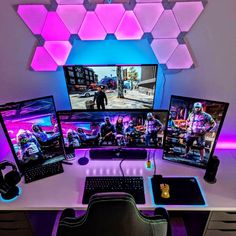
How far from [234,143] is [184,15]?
120cm

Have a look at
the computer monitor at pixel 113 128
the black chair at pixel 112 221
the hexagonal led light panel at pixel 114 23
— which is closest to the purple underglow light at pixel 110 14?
the hexagonal led light panel at pixel 114 23

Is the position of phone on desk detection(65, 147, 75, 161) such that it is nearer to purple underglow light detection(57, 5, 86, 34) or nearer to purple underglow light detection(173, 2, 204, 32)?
purple underglow light detection(57, 5, 86, 34)

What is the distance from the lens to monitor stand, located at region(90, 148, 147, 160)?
80.4 inches

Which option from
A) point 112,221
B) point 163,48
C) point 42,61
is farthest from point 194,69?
point 112,221

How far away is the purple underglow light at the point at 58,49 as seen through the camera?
183cm

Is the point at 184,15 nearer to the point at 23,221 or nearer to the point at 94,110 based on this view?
the point at 94,110

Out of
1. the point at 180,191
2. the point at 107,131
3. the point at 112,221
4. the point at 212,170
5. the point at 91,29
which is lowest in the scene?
the point at 180,191

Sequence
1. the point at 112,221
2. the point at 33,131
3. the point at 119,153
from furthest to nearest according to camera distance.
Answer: the point at 119,153, the point at 33,131, the point at 112,221

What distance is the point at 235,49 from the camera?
1833mm

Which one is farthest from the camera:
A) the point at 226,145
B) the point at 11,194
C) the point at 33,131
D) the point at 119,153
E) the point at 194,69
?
the point at 226,145

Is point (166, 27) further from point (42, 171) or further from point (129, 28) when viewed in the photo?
point (42, 171)

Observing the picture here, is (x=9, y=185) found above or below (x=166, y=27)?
below

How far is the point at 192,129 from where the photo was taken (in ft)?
6.00

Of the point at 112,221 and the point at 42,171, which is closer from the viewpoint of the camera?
the point at 112,221
